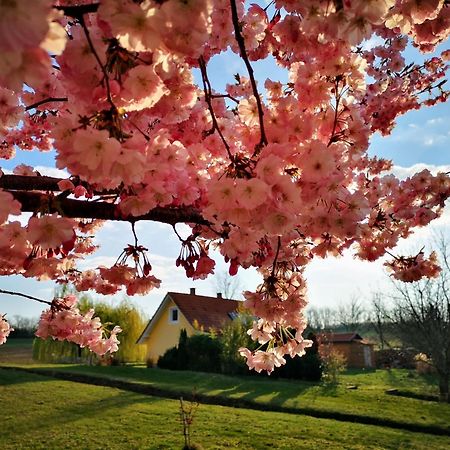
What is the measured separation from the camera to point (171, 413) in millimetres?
12594

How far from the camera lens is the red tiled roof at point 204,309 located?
27.0m

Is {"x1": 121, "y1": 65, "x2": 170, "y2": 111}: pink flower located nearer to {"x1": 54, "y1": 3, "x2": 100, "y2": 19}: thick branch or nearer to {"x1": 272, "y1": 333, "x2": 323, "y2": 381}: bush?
{"x1": 54, "y1": 3, "x2": 100, "y2": 19}: thick branch

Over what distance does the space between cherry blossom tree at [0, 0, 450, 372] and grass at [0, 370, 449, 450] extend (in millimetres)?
6603

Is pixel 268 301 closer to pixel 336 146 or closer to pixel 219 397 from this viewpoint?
pixel 336 146

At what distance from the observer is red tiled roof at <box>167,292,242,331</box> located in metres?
27.0

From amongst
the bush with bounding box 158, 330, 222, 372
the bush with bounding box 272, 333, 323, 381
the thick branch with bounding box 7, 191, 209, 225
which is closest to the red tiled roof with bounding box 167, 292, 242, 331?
the bush with bounding box 158, 330, 222, 372

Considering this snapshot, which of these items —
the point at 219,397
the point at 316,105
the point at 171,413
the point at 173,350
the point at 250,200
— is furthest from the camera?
the point at 173,350

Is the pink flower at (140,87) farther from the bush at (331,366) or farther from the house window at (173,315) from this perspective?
the house window at (173,315)

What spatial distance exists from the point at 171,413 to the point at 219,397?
3.11 m

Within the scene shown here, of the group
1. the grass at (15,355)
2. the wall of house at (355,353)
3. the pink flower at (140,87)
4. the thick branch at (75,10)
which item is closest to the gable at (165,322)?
the grass at (15,355)

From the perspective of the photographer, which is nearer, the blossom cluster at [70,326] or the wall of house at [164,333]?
the blossom cluster at [70,326]

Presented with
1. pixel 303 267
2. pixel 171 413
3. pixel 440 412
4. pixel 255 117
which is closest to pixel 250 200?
pixel 255 117

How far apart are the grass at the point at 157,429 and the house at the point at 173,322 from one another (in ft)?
37.9

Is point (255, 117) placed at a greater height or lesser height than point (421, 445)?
greater
